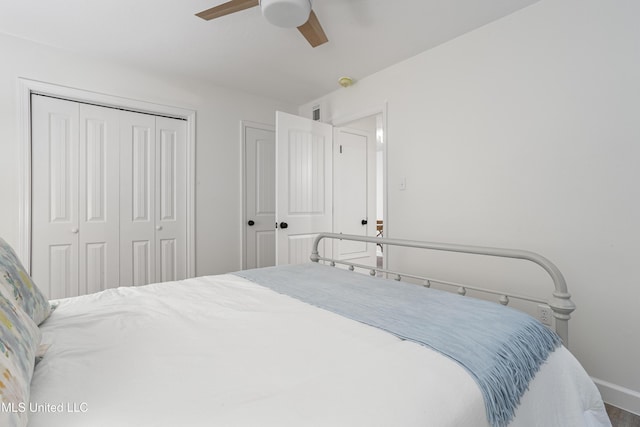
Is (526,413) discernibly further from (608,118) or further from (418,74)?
(418,74)

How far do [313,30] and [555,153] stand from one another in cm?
166

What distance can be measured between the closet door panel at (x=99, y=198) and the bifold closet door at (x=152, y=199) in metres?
0.06

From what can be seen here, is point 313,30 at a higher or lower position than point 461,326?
higher

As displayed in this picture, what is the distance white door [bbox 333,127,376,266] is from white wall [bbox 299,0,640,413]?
118 centimetres

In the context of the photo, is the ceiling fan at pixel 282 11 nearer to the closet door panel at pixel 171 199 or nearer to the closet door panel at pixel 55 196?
the closet door panel at pixel 171 199

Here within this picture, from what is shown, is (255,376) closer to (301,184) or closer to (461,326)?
(461,326)

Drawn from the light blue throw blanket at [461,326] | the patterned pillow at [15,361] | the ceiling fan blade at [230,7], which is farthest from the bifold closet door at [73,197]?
the patterned pillow at [15,361]

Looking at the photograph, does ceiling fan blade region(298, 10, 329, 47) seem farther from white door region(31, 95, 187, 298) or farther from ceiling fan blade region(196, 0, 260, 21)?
white door region(31, 95, 187, 298)

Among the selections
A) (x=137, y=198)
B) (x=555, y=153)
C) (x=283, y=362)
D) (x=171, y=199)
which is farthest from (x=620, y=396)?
(x=137, y=198)

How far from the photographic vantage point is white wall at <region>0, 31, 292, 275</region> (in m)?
2.23

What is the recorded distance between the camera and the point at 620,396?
5.29ft

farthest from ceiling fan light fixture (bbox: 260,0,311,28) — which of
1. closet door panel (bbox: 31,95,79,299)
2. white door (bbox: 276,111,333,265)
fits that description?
closet door panel (bbox: 31,95,79,299)

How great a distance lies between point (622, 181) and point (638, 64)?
2.02 ft

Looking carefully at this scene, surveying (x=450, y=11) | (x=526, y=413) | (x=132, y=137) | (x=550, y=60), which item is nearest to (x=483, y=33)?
(x=450, y=11)
